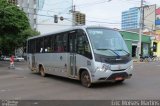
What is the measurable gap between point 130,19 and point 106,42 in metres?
58.6

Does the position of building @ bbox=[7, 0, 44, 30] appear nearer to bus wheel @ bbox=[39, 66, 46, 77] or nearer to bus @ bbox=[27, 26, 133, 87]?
bus wheel @ bbox=[39, 66, 46, 77]

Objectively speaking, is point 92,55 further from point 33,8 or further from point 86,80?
point 33,8

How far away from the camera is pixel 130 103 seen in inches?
372

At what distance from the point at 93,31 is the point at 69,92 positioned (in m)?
3.02

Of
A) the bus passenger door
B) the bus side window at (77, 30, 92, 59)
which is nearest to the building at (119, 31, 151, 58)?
the bus passenger door

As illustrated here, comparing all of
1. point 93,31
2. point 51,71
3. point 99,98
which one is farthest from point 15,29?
point 99,98

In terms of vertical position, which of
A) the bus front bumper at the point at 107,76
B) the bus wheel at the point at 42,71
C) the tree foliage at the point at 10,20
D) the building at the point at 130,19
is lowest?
the bus wheel at the point at 42,71

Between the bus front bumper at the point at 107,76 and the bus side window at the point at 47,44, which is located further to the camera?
the bus side window at the point at 47,44

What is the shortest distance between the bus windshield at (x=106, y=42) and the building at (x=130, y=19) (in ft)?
168

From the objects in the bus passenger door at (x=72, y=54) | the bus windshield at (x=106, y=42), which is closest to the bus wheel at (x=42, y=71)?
the bus passenger door at (x=72, y=54)

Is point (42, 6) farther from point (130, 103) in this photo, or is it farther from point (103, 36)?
point (130, 103)

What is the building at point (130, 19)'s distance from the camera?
65.0 meters

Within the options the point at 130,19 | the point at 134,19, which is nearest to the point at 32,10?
the point at 130,19

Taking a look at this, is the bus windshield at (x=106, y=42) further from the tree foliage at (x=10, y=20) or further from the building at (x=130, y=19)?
the building at (x=130, y=19)
